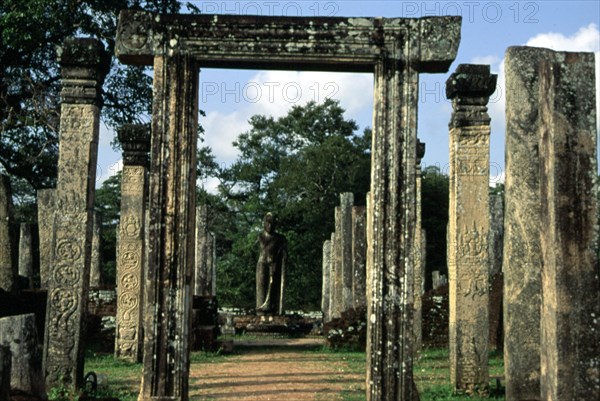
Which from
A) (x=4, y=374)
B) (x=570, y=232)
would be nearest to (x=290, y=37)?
A: (x=570, y=232)

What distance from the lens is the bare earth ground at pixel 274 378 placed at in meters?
9.41

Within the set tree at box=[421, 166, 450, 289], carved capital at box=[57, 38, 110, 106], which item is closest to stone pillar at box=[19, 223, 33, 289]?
carved capital at box=[57, 38, 110, 106]

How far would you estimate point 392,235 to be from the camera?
7215mm

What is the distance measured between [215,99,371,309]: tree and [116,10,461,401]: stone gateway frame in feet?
91.5

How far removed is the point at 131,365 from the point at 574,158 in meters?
8.50

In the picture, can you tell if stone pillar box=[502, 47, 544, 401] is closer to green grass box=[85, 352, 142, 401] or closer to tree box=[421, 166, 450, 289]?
green grass box=[85, 352, 142, 401]

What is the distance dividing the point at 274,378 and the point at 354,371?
1525 millimetres

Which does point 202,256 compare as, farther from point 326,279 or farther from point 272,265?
point 326,279

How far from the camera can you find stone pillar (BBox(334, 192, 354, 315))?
19000mm

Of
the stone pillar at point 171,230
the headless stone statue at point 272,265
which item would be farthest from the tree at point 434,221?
the stone pillar at point 171,230

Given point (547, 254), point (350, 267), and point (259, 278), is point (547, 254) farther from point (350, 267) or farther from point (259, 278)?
point (259, 278)

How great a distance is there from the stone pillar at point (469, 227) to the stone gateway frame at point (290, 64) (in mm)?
2697

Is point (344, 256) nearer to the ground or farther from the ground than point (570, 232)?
farther from the ground

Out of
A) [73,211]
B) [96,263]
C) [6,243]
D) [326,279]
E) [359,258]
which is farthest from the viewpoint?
[326,279]
